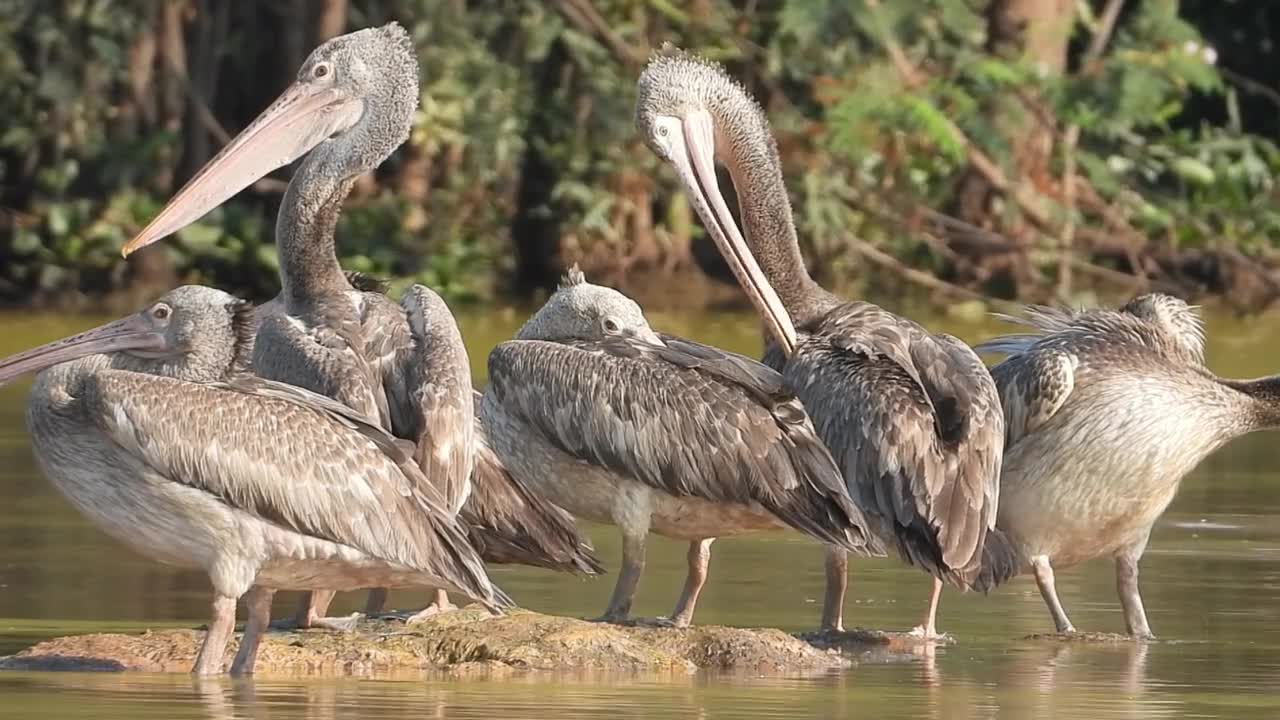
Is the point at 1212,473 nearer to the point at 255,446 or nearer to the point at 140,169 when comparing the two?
the point at 255,446

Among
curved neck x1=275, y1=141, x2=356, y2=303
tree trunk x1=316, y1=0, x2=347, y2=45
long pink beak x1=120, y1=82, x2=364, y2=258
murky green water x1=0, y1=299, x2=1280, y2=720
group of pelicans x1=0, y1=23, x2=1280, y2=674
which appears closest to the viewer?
murky green water x1=0, y1=299, x2=1280, y2=720

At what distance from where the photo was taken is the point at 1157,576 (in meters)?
10.5

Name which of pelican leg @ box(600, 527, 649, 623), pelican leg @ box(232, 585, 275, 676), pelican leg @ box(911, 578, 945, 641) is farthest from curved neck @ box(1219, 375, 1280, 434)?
pelican leg @ box(232, 585, 275, 676)

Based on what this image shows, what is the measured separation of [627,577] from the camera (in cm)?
898

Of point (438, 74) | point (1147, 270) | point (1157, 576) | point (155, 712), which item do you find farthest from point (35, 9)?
point (155, 712)

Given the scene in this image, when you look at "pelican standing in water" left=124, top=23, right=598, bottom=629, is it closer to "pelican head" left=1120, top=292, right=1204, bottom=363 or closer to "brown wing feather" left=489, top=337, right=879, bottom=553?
"brown wing feather" left=489, top=337, right=879, bottom=553

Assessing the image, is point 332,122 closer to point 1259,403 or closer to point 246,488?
point 246,488

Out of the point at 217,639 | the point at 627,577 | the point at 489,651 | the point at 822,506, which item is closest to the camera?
the point at 217,639

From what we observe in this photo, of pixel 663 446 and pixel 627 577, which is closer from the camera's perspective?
pixel 627 577

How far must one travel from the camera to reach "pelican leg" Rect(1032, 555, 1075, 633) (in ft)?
30.3

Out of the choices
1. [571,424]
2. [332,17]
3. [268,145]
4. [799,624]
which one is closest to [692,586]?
[799,624]

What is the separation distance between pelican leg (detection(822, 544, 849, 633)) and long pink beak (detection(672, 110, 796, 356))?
2.81ft

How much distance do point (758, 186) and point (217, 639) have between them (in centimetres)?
324

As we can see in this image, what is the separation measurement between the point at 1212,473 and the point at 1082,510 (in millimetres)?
4042
